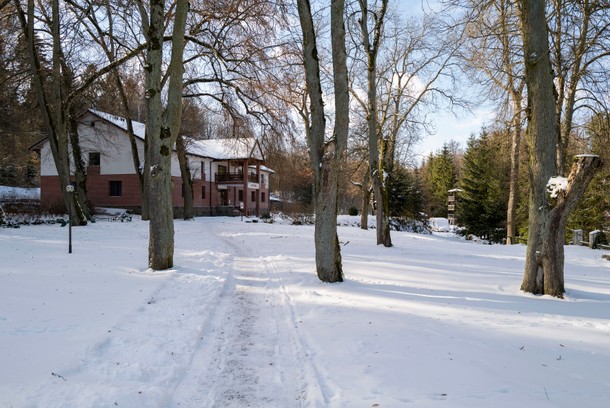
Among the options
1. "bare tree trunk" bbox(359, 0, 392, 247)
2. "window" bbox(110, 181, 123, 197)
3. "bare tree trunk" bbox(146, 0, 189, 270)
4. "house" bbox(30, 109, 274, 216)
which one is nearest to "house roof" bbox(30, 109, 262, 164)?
"house" bbox(30, 109, 274, 216)

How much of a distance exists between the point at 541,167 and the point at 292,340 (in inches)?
218

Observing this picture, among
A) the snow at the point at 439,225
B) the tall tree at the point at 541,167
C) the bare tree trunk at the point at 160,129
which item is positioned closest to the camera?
the tall tree at the point at 541,167

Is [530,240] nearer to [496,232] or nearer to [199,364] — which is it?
[199,364]

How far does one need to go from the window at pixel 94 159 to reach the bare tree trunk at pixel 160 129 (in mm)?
30791

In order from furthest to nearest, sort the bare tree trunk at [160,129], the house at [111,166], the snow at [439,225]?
1. the snow at [439,225]
2. the house at [111,166]
3. the bare tree trunk at [160,129]

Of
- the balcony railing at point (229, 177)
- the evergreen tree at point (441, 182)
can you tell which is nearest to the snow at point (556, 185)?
the balcony railing at point (229, 177)

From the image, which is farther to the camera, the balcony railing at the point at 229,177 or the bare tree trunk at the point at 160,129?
the balcony railing at the point at 229,177

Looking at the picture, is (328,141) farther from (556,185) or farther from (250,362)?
(250,362)

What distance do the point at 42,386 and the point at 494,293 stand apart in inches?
265

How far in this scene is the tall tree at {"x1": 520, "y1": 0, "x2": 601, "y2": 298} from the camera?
6.92m

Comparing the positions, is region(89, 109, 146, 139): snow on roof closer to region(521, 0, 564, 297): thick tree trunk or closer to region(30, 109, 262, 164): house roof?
region(30, 109, 262, 164): house roof

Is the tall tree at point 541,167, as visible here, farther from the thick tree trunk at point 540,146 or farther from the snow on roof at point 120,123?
the snow on roof at point 120,123

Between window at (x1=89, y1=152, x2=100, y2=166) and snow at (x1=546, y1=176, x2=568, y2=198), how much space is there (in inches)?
1457

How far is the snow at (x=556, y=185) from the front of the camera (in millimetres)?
6695
